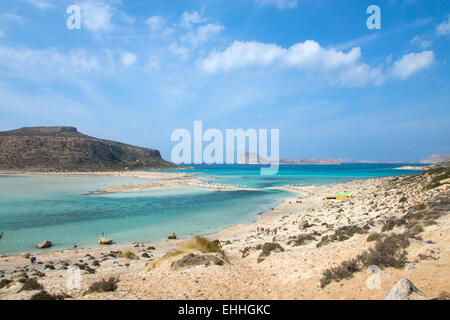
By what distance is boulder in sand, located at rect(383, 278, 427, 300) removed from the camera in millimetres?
4680

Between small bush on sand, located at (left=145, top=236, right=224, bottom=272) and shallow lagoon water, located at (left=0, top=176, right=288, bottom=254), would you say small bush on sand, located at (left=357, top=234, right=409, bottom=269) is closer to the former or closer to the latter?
small bush on sand, located at (left=145, top=236, right=224, bottom=272)

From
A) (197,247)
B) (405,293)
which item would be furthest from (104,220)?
(405,293)

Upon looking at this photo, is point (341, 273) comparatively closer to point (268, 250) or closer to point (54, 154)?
point (268, 250)

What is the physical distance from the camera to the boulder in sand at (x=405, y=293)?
15.4 feet

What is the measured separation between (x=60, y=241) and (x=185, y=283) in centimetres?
1431

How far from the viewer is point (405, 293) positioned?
4.71 metres

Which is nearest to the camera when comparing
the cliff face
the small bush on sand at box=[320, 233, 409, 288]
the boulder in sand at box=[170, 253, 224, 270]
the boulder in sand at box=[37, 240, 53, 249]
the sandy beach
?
the sandy beach

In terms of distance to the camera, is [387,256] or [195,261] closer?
[387,256]

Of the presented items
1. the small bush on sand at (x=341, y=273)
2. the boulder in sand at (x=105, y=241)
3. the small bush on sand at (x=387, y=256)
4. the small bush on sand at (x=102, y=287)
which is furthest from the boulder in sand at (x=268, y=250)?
the boulder in sand at (x=105, y=241)

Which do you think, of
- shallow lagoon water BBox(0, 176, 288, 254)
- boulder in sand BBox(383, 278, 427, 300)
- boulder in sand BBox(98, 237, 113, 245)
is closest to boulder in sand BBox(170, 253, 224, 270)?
boulder in sand BBox(383, 278, 427, 300)

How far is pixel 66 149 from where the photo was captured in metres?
112

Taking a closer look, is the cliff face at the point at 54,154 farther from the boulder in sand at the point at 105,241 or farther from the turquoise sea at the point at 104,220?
the boulder in sand at the point at 105,241
